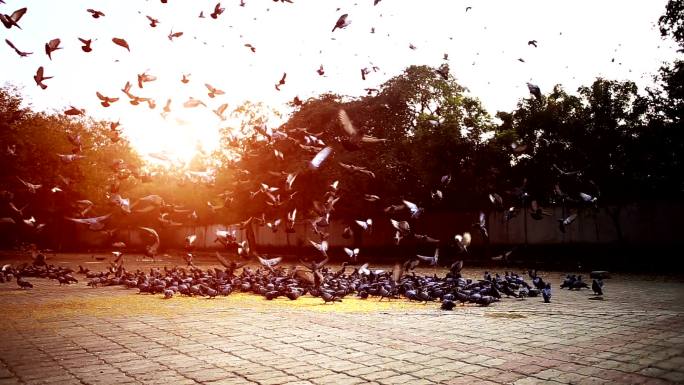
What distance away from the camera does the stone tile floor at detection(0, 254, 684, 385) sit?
3924mm

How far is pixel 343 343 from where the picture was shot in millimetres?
5109

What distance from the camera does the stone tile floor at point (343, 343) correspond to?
154 inches

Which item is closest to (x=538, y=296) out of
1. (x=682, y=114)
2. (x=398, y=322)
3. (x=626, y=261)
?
(x=398, y=322)

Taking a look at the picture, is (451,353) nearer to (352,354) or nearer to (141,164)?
(352,354)

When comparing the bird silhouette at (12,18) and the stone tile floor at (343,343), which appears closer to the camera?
→ the stone tile floor at (343,343)

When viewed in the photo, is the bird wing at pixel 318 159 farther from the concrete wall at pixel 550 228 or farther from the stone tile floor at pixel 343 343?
the concrete wall at pixel 550 228

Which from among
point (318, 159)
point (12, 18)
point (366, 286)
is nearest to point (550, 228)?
point (366, 286)

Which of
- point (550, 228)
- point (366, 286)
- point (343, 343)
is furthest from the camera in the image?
point (550, 228)

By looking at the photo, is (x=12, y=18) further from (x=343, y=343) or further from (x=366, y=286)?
(x=366, y=286)

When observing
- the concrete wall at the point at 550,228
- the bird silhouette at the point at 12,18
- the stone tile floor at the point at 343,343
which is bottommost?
the stone tile floor at the point at 343,343

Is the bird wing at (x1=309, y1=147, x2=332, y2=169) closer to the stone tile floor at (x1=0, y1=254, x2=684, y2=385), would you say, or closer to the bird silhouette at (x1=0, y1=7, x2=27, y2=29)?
the stone tile floor at (x1=0, y1=254, x2=684, y2=385)

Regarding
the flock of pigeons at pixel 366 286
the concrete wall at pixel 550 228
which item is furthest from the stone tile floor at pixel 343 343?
the concrete wall at pixel 550 228

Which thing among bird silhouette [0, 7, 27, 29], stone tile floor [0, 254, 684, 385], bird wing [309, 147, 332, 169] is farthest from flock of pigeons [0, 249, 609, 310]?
bird silhouette [0, 7, 27, 29]

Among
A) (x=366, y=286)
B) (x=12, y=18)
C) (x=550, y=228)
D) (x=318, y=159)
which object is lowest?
(x=366, y=286)
